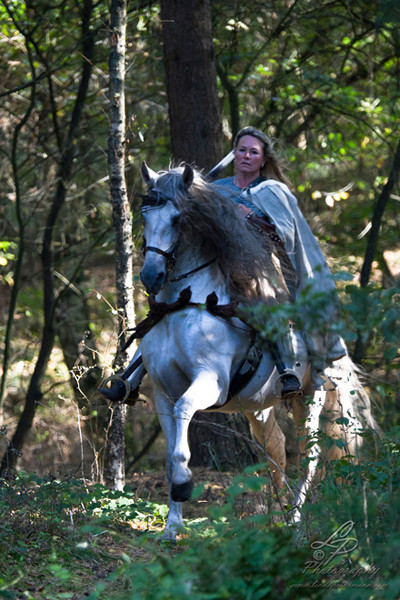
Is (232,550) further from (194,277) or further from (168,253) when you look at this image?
(194,277)

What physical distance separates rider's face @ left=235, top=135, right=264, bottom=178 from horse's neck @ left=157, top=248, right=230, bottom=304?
131 centimetres

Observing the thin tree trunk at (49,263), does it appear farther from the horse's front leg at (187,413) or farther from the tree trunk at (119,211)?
the horse's front leg at (187,413)

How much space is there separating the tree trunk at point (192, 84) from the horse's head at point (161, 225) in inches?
137

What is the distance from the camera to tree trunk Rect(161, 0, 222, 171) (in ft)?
30.6

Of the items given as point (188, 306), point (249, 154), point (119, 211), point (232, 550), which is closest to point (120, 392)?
point (188, 306)

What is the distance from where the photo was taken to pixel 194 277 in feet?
19.7

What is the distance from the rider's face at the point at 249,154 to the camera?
22.9 ft

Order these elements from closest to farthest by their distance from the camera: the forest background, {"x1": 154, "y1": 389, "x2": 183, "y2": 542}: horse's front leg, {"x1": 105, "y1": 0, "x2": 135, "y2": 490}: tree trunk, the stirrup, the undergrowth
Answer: the undergrowth → {"x1": 154, "y1": 389, "x2": 183, "y2": 542}: horse's front leg → the stirrup → {"x1": 105, "y1": 0, "x2": 135, "y2": 490}: tree trunk → the forest background

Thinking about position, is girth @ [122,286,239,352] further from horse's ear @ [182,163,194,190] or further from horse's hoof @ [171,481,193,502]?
horse's hoof @ [171,481,193,502]

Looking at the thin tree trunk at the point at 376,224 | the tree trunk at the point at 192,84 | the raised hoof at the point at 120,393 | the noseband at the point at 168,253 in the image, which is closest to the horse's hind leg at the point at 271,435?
the raised hoof at the point at 120,393

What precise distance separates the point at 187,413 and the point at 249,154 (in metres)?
2.58

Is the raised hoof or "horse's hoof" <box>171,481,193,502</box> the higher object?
the raised hoof

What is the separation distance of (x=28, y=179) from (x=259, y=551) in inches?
473

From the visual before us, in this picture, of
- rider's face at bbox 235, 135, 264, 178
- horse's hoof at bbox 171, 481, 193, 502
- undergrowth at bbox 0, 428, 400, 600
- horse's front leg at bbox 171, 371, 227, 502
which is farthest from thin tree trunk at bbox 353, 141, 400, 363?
horse's hoof at bbox 171, 481, 193, 502
